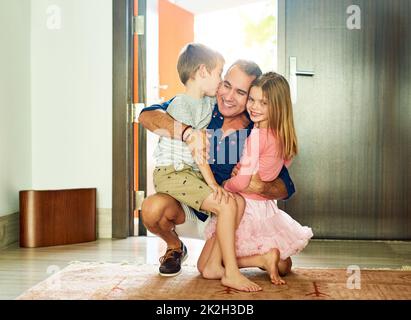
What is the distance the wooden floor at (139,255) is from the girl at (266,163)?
14.3 inches

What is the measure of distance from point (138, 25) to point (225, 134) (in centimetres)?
119

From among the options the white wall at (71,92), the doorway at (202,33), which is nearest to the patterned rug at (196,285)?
the doorway at (202,33)

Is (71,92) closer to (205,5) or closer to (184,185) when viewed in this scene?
(205,5)

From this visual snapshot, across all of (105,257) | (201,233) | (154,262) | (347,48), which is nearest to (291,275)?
(201,233)

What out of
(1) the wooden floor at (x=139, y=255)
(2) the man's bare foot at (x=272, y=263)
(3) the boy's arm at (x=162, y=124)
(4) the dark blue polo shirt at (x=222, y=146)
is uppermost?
(3) the boy's arm at (x=162, y=124)

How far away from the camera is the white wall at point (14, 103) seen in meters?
2.46

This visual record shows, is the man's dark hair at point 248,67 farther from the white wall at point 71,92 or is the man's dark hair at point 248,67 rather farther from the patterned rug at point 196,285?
the white wall at point 71,92

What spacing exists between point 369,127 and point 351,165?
0.66ft

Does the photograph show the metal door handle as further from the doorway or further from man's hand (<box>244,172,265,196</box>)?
man's hand (<box>244,172,265,196</box>)

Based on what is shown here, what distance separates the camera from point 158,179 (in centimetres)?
179

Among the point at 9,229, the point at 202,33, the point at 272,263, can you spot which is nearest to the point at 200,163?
the point at 272,263

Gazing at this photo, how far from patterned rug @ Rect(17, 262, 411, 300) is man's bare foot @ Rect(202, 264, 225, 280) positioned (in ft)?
0.06

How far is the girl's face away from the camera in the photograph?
1703mm

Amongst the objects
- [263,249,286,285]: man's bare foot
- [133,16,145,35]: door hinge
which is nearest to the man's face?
[263,249,286,285]: man's bare foot
